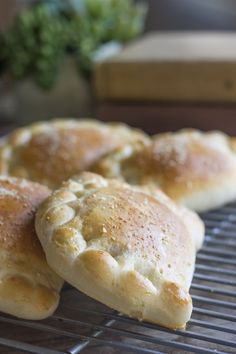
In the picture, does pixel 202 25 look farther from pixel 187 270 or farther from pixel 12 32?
pixel 187 270

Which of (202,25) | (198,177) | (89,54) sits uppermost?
(198,177)

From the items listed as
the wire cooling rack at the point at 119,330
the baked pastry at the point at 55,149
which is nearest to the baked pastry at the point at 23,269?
the wire cooling rack at the point at 119,330

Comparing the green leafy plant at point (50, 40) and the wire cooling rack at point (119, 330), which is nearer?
the wire cooling rack at point (119, 330)

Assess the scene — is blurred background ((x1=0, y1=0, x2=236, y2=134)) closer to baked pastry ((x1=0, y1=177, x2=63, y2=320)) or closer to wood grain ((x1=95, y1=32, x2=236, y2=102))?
wood grain ((x1=95, y1=32, x2=236, y2=102))

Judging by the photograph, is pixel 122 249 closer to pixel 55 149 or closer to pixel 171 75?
pixel 55 149

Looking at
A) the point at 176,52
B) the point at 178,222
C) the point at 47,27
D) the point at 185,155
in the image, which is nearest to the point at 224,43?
the point at 176,52

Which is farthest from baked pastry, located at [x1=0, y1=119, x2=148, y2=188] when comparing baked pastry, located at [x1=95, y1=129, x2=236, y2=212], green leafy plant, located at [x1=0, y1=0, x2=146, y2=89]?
green leafy plant, located at [x1=0, y1=0, x2=146, y2=89]

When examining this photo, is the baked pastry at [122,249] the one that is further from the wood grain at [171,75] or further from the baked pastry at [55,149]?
the wood grain at [171,75]
